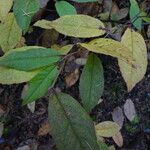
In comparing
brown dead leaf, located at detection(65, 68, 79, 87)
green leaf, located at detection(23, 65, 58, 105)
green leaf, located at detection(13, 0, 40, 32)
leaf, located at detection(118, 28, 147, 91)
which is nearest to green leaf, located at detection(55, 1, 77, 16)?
green leaf, located at detection(13, 0, 40, 32)

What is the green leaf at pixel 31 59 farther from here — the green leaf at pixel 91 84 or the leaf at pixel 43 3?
the leaf at pixel 43 3

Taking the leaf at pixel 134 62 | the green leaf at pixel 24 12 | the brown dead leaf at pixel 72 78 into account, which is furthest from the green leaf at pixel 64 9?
the brown dead leaf at pixel 72 78

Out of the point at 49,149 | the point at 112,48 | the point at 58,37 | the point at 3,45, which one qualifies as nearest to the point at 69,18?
the point at 112,48

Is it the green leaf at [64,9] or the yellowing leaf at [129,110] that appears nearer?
the green leaf at [64,9]

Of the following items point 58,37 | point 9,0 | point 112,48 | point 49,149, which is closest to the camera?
point 112,48

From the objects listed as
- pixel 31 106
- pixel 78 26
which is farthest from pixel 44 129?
pixel 78 26

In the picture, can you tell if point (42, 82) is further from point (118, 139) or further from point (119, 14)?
point (119, 14)

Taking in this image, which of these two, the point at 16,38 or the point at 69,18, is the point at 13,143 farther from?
the point at 69,18
